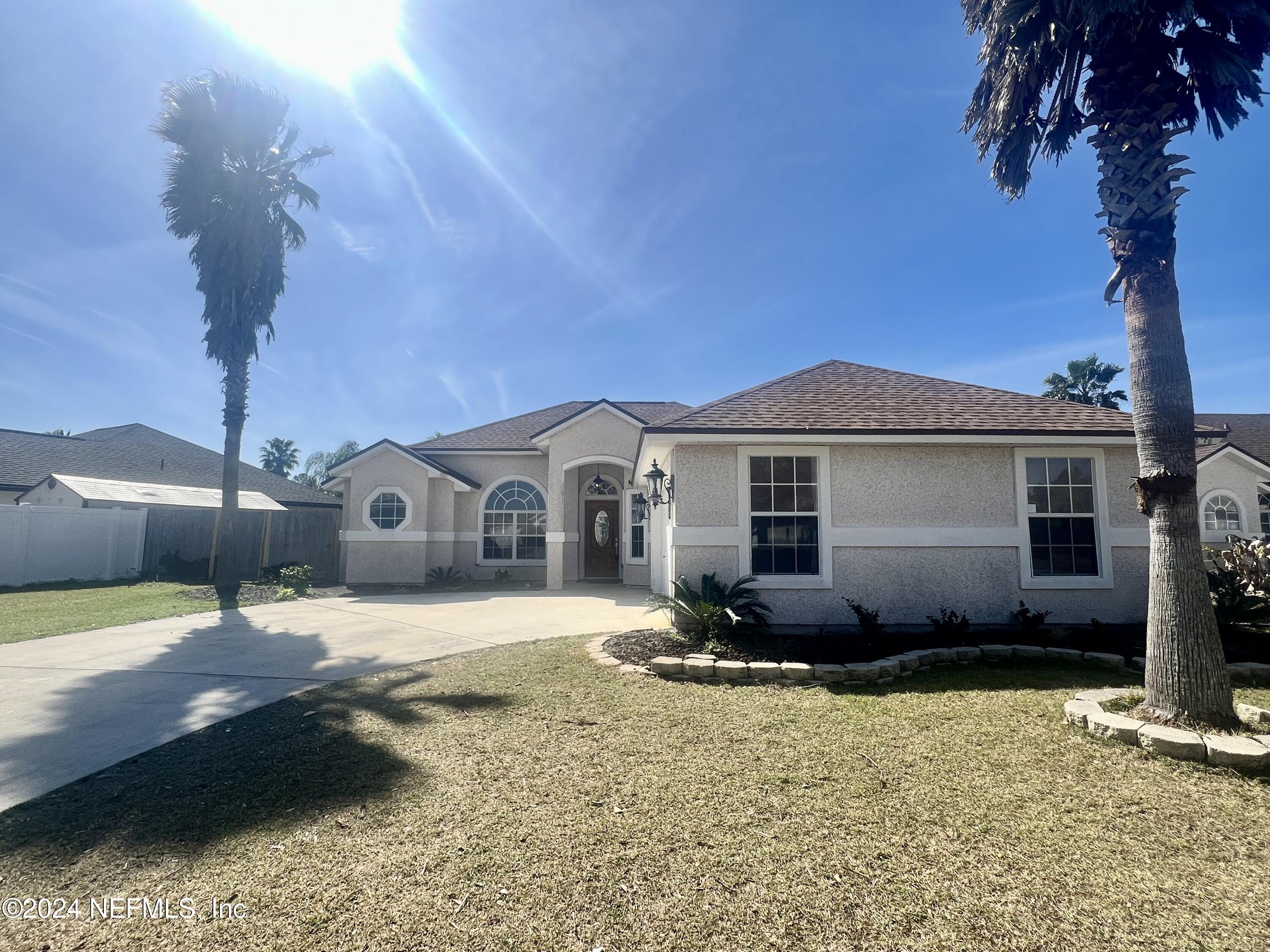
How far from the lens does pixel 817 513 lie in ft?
27.4

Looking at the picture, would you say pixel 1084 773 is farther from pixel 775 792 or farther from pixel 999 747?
pixel 775 792

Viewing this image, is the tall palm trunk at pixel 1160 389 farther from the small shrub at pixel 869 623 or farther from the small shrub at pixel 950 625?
the small shrub at pixel 869 623

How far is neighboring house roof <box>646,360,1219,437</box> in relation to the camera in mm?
8055

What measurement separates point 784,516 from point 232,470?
14.4 meters

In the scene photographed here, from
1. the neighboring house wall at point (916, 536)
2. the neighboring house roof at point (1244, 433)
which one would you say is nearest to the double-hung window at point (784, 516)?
the neighboring house wall at point (916, 536)

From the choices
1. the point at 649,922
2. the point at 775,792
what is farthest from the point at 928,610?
the point at 649,922

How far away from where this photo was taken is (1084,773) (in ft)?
12.7

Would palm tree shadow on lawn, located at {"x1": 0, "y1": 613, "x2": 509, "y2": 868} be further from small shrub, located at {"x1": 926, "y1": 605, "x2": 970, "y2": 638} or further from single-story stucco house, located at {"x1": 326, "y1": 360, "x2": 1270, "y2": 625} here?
small shrub, located at {"x1": 926, "y1": 605, "x2": 970, "y2": 638}

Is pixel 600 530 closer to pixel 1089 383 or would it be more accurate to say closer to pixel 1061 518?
pixel 1061 518

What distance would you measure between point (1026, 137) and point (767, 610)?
632cm

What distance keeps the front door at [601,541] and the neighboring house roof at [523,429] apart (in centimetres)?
258

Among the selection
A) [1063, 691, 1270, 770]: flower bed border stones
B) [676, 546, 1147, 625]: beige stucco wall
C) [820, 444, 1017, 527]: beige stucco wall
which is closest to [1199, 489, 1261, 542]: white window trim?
[676, 546, 1147, 625]: beige stucco wall

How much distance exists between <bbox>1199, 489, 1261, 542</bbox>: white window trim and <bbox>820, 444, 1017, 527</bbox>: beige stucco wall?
47.5 feet

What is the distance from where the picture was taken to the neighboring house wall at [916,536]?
827 cm
